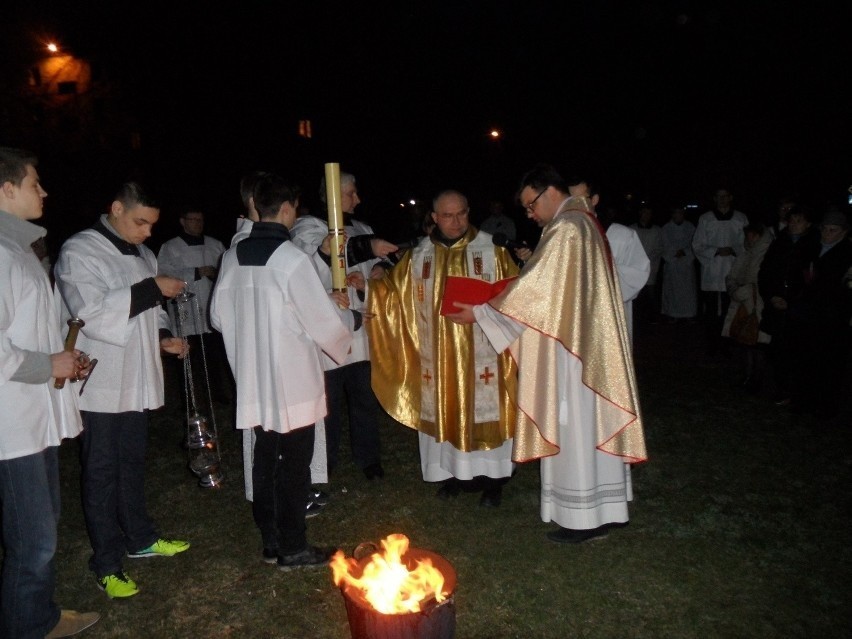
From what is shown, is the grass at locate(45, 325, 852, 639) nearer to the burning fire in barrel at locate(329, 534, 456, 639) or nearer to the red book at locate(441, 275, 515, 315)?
the burning fire in barrel at locate(329, 534, 456, 639)

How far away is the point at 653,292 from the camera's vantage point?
40.0 feet

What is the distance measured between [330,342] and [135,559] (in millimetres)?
1817

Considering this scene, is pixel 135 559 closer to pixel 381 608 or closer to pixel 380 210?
pixel 381 608

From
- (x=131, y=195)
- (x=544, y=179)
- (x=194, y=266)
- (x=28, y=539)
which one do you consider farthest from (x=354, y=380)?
(x=194, y=266)

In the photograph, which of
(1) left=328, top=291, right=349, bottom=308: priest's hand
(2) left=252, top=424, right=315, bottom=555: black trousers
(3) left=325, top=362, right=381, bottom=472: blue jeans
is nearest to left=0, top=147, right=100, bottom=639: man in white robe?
(2) left=252, top=424, right=315, bottom=555: black trousers

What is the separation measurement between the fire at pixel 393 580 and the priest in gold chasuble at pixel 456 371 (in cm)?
170

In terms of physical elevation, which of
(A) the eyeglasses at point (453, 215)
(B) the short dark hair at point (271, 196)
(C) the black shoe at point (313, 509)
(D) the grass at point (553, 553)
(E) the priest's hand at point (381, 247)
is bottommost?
(D) the grass at point (553, 553)

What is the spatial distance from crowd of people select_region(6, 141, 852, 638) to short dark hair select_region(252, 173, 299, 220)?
11 mm

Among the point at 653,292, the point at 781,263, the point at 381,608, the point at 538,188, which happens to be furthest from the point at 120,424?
the point at 653,292

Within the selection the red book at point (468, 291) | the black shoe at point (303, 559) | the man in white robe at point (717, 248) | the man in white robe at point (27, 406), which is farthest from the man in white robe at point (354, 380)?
the man in white robe at point (717, 248)

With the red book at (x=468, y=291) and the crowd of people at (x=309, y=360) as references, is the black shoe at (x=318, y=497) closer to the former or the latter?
the crowd of people at (x=309, y=360)

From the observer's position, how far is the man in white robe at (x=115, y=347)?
3305mm

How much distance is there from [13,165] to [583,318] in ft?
9.01

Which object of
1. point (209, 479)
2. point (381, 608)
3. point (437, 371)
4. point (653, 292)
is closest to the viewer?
point (381, 608)
